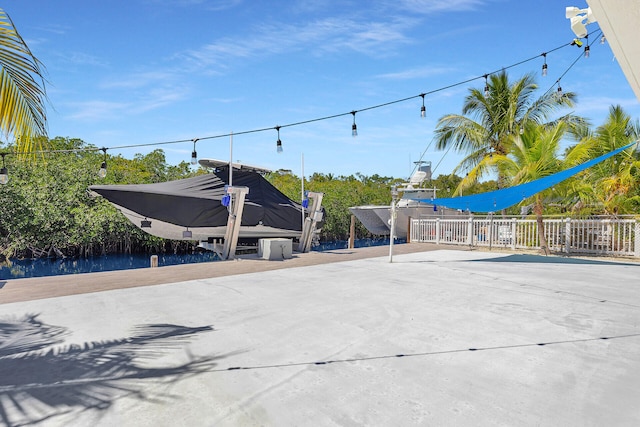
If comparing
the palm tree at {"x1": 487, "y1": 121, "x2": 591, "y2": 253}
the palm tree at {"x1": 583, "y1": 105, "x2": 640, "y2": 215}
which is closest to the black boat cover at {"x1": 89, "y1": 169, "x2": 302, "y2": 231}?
the palm tree at {"x1": 487, "y1": 121, "x2": 591, "y2": 253}

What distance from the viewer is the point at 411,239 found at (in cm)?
1658

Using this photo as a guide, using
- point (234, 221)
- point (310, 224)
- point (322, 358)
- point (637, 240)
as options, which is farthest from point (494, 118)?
point (322, 358)

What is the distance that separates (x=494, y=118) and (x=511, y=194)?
8473 millimetres

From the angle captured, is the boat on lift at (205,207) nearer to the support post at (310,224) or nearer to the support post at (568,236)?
the support post at (310,224)

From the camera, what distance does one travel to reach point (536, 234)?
13.1 meters

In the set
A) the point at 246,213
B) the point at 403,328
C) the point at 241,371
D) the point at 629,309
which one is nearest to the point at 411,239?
the point at 246,213

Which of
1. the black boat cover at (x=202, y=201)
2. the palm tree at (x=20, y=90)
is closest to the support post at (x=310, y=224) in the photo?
the black boat cover at (x=202, y=201)

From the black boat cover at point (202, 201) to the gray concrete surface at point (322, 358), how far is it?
5456mm

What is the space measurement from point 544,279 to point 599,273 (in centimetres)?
185

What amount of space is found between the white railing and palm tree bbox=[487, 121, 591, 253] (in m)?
0.67

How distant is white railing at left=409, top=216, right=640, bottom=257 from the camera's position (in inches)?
439

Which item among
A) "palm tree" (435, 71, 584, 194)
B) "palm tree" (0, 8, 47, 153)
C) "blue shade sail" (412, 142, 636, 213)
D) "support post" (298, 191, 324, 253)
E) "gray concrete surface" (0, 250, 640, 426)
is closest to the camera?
Result: "gray concrete surface" (0, 250, 640, 426)

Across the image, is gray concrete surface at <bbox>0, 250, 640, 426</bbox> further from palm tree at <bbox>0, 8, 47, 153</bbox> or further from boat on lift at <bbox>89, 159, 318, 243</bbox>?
boat on lift at <bbox>89, 159, 318, 243</bbox>

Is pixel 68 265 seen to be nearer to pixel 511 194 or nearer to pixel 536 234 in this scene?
pixel 511 194
